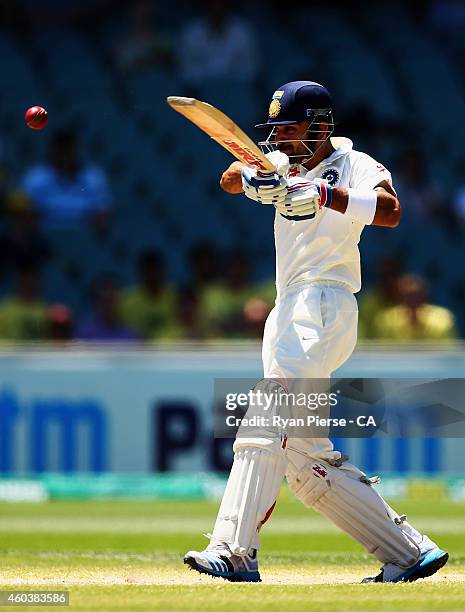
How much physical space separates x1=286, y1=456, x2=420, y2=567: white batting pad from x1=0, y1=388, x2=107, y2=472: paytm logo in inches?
170

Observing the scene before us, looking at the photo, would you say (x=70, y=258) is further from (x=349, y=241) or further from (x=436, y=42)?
(x=349, y=241)

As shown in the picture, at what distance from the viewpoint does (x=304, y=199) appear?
4.88 meters

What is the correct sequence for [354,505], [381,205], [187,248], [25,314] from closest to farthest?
[381,205] → [354,505] → [25,314] → [187,248]

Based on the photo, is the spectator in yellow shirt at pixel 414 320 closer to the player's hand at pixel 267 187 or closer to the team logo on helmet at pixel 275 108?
the team logo on helmet at pixel 275 108

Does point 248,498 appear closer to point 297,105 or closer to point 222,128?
point 222,128

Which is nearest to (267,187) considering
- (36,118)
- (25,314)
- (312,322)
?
(312,322)

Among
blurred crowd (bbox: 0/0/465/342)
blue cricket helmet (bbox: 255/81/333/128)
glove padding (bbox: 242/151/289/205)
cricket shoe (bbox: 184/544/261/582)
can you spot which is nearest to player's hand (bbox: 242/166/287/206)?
glove padding (bbox: 242/151/289/205)

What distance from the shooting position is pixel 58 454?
934cm

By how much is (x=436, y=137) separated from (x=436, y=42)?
1.67 meters

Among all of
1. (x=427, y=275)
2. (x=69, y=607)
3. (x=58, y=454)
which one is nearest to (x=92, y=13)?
(x=427, y=275)

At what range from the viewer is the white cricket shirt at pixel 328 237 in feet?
17.0

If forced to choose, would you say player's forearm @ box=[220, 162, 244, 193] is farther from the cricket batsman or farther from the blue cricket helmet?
the blue cricket helmet

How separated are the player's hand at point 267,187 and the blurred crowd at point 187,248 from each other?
504cm

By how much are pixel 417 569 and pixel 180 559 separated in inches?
50.5
